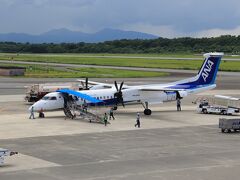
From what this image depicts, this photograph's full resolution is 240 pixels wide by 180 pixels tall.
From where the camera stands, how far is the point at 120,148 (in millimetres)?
37656

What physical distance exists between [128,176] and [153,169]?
242 centimetres

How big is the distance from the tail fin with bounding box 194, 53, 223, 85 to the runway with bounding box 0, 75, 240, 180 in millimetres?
6119

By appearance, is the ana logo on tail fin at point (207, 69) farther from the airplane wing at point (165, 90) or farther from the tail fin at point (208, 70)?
the airplane wing at point (165, 90)

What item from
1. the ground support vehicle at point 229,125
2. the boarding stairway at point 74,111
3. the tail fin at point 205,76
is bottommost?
the ground support vehicle at point 229,125

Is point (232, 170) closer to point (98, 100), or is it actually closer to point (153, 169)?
point (153, 169)

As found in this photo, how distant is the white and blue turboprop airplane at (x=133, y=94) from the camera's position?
181 ft

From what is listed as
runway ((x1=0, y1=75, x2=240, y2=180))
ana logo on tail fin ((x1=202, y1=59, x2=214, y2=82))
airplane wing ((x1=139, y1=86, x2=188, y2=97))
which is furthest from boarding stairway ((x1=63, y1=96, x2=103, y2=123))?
ana logo on tail fin ((x1=202, y1=59, x2=214, y2=82))

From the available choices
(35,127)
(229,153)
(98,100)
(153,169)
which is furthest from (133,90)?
(153,169)

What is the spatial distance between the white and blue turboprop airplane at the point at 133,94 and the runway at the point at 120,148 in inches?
65.7

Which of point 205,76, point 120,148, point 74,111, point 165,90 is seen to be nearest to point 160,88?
point 165,90

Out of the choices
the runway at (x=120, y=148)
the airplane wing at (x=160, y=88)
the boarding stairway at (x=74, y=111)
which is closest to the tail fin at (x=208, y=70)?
the airplane wing at (x=160, y=88)

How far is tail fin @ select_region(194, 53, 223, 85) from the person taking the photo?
6369 cm

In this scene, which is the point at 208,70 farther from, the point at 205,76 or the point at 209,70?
the point at 205,76

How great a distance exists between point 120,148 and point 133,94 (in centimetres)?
2167
